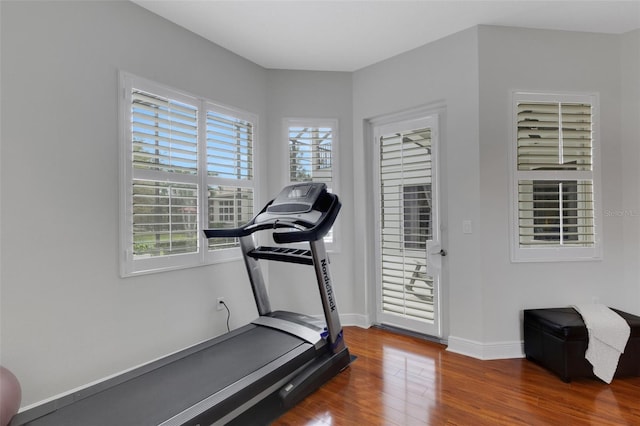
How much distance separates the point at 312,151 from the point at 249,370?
7.47 feet

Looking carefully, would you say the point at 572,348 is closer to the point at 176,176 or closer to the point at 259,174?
the point at 259,174

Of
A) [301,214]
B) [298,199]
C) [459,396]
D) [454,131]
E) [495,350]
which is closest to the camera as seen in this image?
[459,396]

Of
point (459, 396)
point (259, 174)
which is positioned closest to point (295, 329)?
point (459, 396)

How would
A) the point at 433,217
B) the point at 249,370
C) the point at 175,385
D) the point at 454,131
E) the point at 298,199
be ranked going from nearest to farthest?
the point at 175,385
the point at 249,370
the point at 298,199
the point at 454,131
the point at 433,217

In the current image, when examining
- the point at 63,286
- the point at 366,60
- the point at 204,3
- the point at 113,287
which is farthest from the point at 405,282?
the point at 204,3

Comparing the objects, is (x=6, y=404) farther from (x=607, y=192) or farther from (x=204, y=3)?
(x=607, y=192)

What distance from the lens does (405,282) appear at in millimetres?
3199

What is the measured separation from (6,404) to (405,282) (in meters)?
2.93

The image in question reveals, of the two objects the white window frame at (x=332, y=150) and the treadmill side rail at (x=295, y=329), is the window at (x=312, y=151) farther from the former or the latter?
the treadmill side rail at (x=295, y=329)

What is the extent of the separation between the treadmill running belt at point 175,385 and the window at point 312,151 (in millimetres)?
1449

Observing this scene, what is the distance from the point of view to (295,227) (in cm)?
229

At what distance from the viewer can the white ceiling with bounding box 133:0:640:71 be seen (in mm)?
2371

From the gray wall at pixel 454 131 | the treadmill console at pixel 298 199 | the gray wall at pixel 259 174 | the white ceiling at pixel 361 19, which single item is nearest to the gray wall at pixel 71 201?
the gray wall at pixel 259 174

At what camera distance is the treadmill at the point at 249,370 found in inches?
63.3
